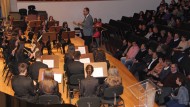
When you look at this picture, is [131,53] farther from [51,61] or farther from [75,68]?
[75,68]

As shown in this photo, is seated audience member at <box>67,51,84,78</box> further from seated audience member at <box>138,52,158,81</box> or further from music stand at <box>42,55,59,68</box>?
seated audience member at <box>138,52,158,81</box>

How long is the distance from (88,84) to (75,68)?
1303 mm

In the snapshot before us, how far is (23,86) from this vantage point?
8477 mm

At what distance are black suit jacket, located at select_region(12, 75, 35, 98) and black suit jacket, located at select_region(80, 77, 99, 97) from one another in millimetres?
1154

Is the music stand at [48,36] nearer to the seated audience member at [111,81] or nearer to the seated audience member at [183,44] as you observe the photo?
the seated audience member at [183,44]

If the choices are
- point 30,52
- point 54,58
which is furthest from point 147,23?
point 54,58

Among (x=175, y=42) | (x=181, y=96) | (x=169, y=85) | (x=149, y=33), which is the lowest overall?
(x=181, y=96)

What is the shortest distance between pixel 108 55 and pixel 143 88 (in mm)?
6550

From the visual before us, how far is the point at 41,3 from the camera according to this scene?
808 inches

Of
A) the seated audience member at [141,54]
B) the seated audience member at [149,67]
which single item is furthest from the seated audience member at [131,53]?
the seated audience member at [149,67]

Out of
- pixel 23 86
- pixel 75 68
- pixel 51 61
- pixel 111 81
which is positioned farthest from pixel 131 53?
pixel 23 86

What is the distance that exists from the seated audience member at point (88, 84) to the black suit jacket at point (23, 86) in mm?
1155

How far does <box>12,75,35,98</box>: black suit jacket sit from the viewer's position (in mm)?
8367

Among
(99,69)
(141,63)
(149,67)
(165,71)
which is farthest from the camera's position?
(141,63)
